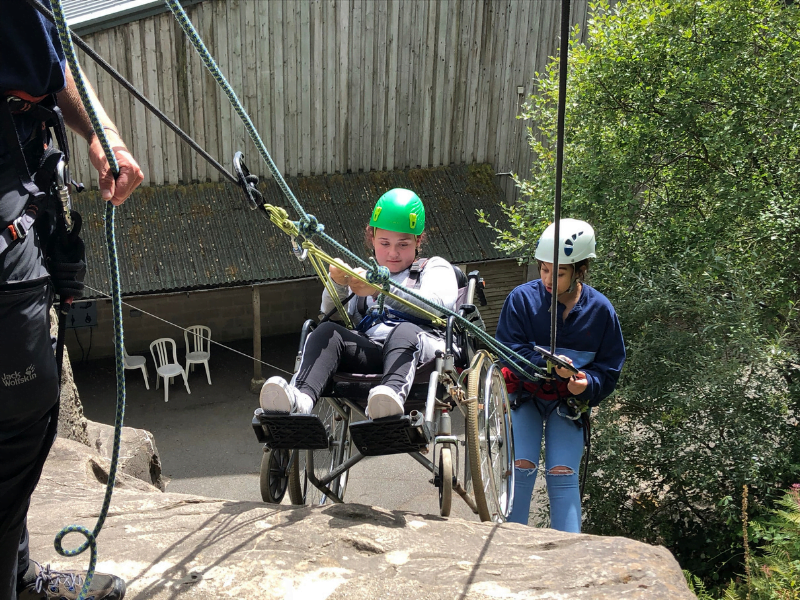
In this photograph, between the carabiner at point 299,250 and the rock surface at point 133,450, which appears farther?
the rock surface at point 133,450

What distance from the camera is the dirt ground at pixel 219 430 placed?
866 cm

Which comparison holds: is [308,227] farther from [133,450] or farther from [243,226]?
[243,226]

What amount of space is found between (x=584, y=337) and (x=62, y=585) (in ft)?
9.38

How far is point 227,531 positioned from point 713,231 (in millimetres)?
4339

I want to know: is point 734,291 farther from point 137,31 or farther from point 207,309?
point 207,309

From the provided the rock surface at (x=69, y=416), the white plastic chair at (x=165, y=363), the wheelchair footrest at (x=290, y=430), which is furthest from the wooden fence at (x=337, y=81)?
the wheelchair footrest at (x=290, y=430)

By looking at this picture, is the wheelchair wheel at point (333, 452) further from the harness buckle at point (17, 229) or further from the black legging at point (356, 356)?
the harness buckle at point (17, 229)

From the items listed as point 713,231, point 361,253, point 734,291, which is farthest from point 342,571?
point 361,253

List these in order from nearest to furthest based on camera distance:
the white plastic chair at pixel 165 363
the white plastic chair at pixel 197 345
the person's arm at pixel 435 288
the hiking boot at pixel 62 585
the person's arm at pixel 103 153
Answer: the person's arm at pixel 103 153, the hiking boot at pixel 62 585, the person's arm at pixel 435 288, the white plastic chair at pixel 165 363, the white plastic chair at pixel 197 345

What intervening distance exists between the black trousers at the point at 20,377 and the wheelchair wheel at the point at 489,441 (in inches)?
75.5

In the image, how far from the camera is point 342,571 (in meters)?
3.00

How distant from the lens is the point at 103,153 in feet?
7.71

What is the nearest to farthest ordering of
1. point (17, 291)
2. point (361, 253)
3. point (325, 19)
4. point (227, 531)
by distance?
1. point (17, 291)
2. point (227, 531)
3. point (325, 19)
4. point (361, 253)

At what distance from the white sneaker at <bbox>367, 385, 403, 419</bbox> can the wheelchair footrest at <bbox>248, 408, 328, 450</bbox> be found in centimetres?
24
